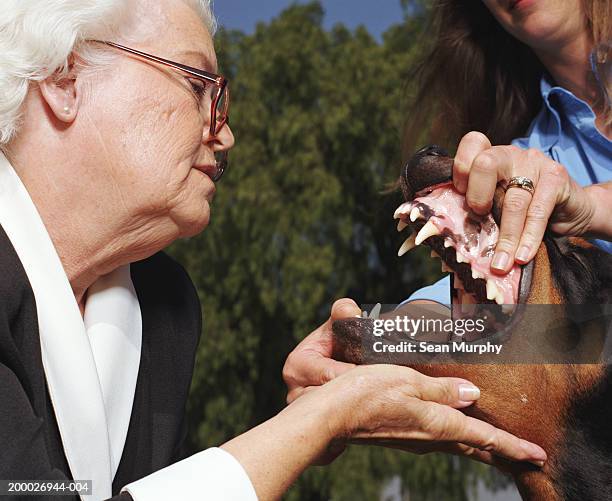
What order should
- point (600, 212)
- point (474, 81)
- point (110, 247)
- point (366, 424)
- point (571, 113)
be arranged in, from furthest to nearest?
point (474, 81)
point (571, 113)
point (600, 212)
point (110, 247)
point (366, 424)

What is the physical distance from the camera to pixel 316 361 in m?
1.80

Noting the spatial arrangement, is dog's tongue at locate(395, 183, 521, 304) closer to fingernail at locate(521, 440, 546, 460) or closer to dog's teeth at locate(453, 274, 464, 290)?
dog's teeth at locate(453, 274, 464, 290)

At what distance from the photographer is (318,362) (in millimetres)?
1795


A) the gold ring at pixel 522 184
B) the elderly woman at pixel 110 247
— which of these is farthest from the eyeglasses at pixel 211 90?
the gold ring at pixel 522 184

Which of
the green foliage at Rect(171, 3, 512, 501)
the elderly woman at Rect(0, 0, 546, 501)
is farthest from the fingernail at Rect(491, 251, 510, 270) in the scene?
the green foliage at Rect(171, 3, 512, 501)

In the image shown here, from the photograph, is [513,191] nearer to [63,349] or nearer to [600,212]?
[600,212]

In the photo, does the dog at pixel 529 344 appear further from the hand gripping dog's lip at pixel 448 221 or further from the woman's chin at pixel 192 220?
the woman's chin at pixel 192 220

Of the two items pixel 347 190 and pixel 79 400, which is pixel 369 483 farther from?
pixel 79 400

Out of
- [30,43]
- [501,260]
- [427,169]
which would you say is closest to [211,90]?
[30,43]

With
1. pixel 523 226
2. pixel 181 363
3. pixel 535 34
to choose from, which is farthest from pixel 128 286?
pixel 535 34

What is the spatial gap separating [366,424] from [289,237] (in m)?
7.08

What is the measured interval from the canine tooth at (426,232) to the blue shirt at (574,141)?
18.2 inches

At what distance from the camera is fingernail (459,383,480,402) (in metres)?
1.64

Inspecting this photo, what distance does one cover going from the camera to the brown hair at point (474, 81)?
8.56 ft
